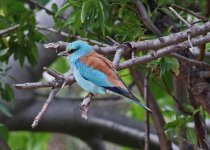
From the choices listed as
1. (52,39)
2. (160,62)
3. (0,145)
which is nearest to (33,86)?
(160,62)

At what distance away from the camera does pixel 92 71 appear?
6.55ft

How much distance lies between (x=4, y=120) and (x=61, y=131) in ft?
1.39

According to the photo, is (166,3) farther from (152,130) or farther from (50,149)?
(50,149)

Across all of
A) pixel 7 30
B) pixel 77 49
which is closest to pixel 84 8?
pixel 77 49

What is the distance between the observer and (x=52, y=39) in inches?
136

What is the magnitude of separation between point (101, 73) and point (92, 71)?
0.17 feet

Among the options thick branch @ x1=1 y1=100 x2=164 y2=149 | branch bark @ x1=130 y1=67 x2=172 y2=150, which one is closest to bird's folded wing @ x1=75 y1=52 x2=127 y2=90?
branch bark @ x1=130 y1=67 x2=172 y2=150

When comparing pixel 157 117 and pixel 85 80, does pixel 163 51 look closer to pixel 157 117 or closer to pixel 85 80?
pixel 85 80

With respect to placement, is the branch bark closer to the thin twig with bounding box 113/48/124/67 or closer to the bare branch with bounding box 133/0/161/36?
the bare branch with bounding box 133/0/161/36

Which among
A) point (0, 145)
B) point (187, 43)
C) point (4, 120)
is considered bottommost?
point (4, 120)

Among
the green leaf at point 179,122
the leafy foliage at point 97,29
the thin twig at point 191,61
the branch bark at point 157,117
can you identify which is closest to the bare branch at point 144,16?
the leafy foliage at point 97,29

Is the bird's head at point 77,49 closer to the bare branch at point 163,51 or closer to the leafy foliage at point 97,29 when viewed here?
the leafy foliage at point 97,29

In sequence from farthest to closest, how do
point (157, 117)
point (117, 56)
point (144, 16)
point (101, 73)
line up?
1. point (157, 117)
2. point (144, 16)
3. point (101, 73)
4. point (117, 56)

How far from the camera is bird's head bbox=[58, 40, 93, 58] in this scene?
6.49 ft
